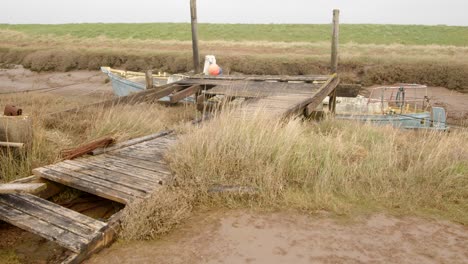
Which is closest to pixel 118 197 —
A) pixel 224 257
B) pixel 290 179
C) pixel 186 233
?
pixel 186 233

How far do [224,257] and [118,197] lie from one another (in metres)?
1.48

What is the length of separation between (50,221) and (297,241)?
2.50 metres

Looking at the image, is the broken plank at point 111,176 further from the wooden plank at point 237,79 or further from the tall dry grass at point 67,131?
the wooden plank at point 237,79

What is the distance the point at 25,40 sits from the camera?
145 ft

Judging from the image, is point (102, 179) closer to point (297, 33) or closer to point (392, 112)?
point (392, 112)

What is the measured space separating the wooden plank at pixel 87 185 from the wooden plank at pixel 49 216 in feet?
1.77

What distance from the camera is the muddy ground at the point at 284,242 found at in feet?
11.8

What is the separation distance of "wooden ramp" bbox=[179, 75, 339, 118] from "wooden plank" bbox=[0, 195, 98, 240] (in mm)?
4105

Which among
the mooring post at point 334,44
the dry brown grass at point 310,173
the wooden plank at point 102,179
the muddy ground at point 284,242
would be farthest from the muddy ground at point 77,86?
the muddy ground at point 284,242

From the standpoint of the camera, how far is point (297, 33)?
1852 inches

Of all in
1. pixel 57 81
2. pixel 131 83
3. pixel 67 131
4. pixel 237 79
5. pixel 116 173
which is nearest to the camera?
pixel 116 173

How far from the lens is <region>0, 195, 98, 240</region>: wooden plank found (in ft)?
12.2

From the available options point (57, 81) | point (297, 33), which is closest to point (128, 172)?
point (57, 81)

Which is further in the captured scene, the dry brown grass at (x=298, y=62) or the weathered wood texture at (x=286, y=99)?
the dry brown grass at (x=298, y=62)
